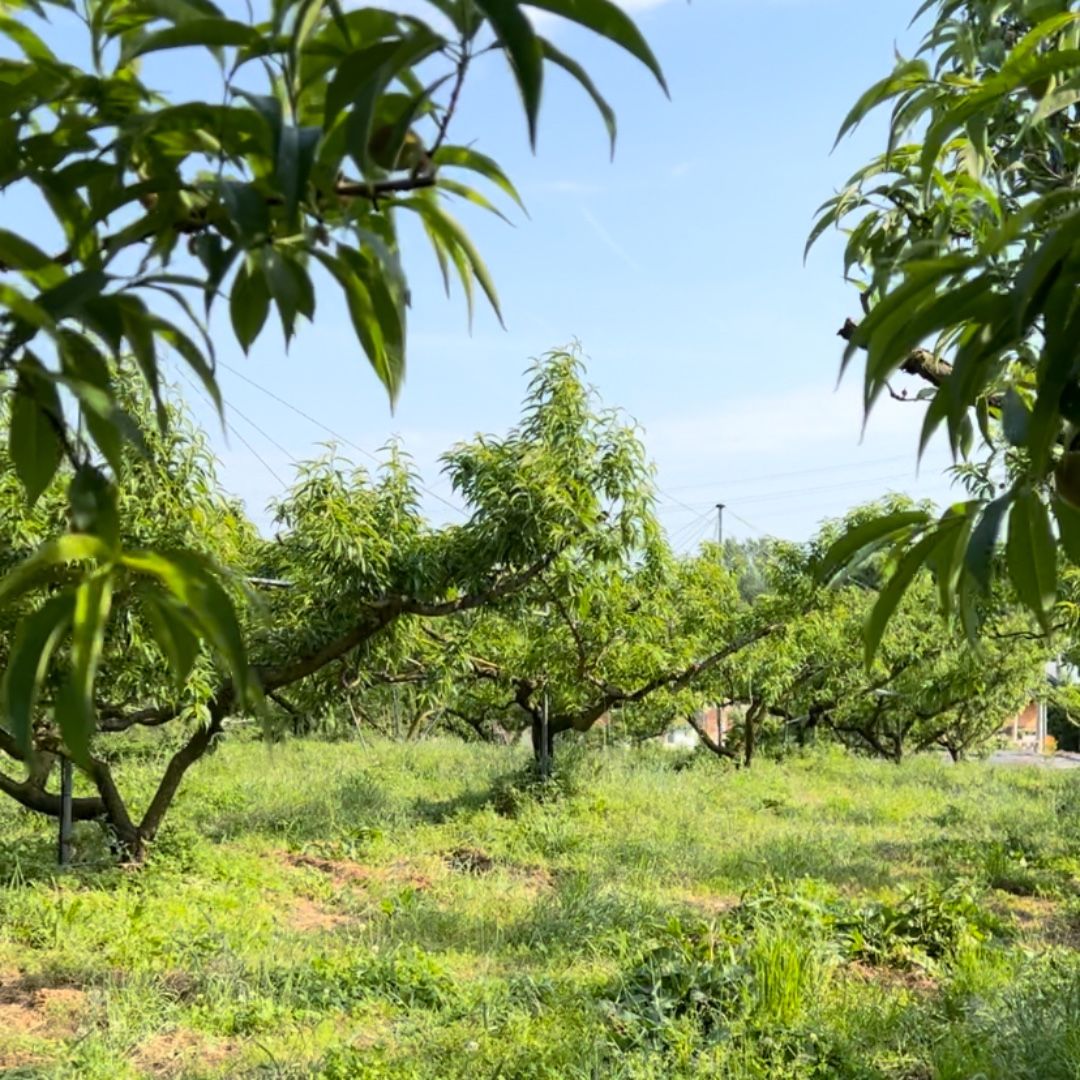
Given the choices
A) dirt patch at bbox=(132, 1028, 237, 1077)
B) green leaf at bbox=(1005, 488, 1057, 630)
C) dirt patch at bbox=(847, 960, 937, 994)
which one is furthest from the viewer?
dirt patch at bbox=(847, 960, 937, 994)

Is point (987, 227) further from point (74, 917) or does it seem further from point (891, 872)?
point (891, 872)

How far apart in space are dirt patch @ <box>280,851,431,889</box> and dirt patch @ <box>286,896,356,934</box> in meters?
0.38

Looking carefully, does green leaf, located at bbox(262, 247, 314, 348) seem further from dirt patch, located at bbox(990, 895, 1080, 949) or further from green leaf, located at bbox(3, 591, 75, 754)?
dirt patch, located at bbox(990, 895, 1080, 949)

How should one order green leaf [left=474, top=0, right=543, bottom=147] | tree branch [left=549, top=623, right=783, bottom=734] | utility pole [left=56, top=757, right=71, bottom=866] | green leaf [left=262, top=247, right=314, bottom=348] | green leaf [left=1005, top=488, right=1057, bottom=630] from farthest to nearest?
tree branch [left=549, top=623, right=783, bottom=734]
utility pole [left=56, top=757, right=71, bottom=866]
green leaf [left=1005, top=488, right=1057, bottom=630]
green leaf [left=262, top=247, right=314, bottom=348]
green leaf [left=474, top=0, right=543, bottom=147]

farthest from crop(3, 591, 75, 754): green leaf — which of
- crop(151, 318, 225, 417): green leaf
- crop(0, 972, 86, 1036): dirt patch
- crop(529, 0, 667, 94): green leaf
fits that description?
crop(0, 972, 86, 1036): dirt patch

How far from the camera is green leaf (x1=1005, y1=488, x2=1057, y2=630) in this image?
2.42 feet

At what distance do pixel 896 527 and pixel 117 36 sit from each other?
0.58 m

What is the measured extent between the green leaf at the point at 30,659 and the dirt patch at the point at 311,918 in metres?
4.77

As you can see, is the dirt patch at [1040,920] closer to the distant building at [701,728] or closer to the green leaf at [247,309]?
the green leaf at [247,309]

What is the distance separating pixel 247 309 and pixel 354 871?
6093 millimetres

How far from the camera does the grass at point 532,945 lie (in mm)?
3287

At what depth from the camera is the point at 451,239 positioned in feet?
2.14

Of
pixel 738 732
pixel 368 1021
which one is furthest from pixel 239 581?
pixel 738 732

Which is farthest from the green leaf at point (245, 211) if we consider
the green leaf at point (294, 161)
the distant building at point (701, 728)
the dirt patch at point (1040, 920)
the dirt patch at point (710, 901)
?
the distant building at point (701, 728)
